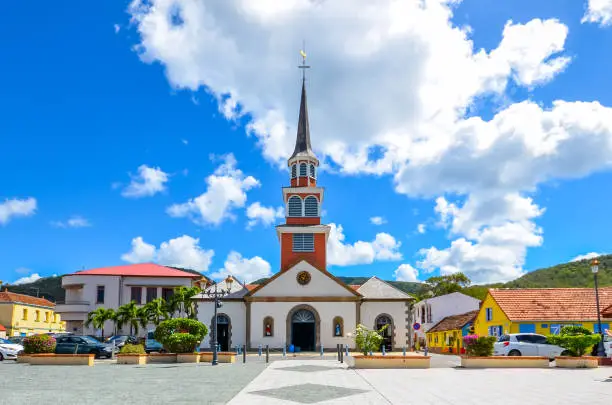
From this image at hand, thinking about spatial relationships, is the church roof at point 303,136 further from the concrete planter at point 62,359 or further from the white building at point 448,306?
the concrete planter at point 62,359

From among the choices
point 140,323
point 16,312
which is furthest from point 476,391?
point 16,312

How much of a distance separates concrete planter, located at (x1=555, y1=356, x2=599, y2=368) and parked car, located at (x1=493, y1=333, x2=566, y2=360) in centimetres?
373

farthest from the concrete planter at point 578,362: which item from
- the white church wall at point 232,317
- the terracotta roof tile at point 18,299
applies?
the terracotta roof tile at point 18,299

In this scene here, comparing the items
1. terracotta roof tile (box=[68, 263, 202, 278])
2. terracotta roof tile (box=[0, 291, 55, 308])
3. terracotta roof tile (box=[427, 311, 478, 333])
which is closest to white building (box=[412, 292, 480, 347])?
terracotta roof tile (box=[427, 311, 478, 333])

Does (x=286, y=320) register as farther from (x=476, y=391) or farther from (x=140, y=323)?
(x=476, y=391)

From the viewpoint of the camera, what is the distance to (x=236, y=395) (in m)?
14.6

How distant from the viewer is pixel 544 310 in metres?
39.6

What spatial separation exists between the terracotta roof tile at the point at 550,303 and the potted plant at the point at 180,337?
20.6 metres

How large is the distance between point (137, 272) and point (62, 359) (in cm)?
3873

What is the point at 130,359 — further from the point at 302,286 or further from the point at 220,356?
the point at 302,286

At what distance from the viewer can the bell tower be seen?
4988cm

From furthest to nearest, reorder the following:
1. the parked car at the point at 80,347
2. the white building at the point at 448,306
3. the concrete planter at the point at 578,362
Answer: the white building at the point at 448,306 < the parked car at the point at 80,347 < the concrete planter at the point at 578,362

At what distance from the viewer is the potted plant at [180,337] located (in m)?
30.8

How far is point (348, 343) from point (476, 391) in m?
31.0
